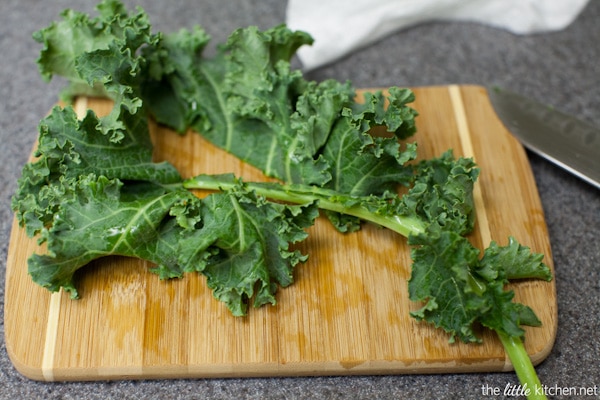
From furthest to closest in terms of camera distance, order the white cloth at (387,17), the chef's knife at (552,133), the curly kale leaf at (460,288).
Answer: the white cloth at (387,17)
the chef's knife at (552,133)
the curly kale leaf at (460,288)

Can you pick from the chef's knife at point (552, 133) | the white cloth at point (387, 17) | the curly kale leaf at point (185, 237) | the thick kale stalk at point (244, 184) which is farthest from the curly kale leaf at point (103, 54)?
the chef's knife at point (552, 133)

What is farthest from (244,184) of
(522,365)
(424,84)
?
(424,84)

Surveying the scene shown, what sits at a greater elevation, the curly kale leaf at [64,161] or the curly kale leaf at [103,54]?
the curly kale leaf at [103,54]

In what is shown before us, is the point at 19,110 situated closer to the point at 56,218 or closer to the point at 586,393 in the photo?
Result: the point at 56,218

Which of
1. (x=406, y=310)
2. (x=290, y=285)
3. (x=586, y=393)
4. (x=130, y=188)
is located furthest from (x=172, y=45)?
(x=586, y=393)

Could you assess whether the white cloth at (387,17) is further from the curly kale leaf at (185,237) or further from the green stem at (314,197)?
the curly kale leaf at (185,237)

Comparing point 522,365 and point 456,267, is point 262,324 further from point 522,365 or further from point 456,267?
point 522,365
